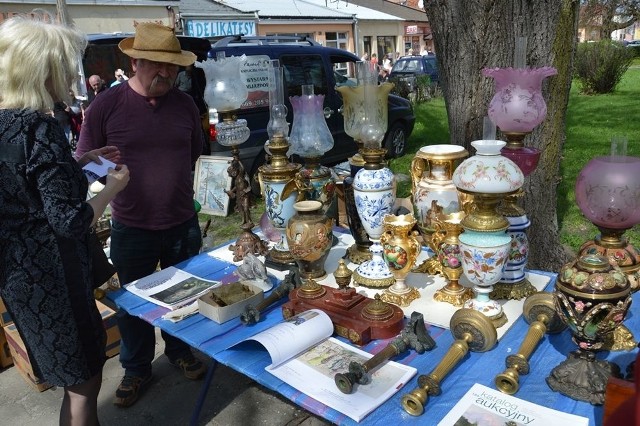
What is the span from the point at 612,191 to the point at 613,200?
27mm

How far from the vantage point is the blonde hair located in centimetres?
139

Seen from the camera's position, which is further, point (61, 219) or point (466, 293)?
point (466, 293)

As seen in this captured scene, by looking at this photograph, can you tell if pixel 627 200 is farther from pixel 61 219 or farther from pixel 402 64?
pixel 402 64

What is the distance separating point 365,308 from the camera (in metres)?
1.56

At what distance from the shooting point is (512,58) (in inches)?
102

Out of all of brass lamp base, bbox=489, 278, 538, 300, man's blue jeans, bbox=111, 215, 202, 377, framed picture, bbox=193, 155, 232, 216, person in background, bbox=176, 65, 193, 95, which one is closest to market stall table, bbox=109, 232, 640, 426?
brass lamp base, bbox=489, 278, 538, 300

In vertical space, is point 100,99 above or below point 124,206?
above

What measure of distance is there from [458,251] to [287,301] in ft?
2.07

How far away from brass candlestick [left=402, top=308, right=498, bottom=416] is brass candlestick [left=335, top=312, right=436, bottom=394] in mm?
86

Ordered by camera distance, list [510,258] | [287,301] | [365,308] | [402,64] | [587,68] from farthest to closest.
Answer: [402,64] → [587,68] → [287,301] → [510,258] → [365,308]

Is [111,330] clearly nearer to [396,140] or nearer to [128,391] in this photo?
[128,391]

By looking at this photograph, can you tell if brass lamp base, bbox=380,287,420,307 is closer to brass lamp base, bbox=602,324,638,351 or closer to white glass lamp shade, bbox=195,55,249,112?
brass lamp base, bbox=602,324,638,351

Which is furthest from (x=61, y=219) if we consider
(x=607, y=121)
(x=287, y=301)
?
(x=607, y=121)

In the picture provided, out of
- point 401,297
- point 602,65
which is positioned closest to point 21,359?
point 401,297
